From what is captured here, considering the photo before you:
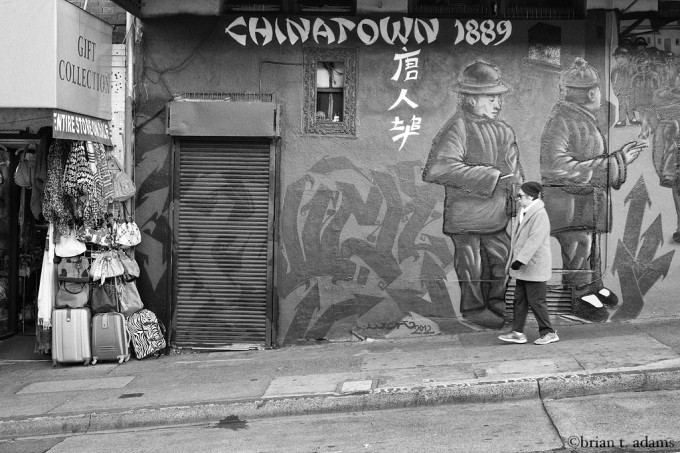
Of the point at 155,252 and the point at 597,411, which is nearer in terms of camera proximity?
the point at 597,411

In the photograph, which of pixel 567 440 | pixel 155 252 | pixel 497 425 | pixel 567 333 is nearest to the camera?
pixel 567 440

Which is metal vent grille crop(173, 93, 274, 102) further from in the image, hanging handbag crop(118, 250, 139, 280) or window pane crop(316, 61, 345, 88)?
hanging handbag crop(118, 250, 139, 280)

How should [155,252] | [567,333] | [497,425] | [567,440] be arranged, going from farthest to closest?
[155,252], [567,333], [497,425], [567,440]

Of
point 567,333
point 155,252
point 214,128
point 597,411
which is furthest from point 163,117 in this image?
point 597,411

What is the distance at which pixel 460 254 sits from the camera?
10.1m

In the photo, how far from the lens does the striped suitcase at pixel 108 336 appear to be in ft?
32.0

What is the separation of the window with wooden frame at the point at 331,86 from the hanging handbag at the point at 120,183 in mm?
2234

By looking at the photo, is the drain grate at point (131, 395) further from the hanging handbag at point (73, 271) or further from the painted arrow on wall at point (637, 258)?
the painted arrow on wall at point (637, 258)

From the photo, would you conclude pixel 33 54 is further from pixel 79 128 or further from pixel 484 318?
pixel 484 318

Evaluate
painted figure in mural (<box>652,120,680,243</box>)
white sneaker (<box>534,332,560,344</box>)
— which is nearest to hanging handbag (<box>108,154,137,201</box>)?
white sneaker (<box>534,332,560,344</box>)

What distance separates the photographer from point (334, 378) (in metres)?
8.43

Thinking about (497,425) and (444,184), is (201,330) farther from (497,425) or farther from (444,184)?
(497,425)

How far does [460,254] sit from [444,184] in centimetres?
88

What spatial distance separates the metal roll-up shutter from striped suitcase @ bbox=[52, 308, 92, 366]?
113 cm
